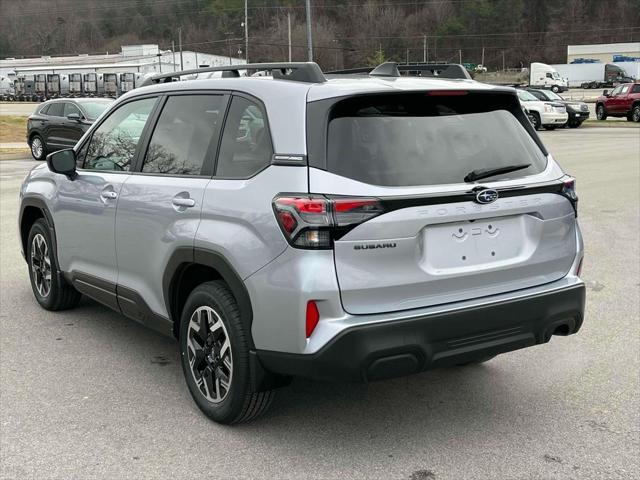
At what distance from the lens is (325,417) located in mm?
3846

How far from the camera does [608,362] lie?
4602 millimetres

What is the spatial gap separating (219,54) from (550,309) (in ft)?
454

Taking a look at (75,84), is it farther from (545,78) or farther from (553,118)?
(553,118)

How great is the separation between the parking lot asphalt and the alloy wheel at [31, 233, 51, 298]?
1.15 ft

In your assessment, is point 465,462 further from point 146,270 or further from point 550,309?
point 146,270

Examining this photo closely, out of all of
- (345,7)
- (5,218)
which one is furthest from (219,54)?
(5,218)

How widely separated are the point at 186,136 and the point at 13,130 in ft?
96.5

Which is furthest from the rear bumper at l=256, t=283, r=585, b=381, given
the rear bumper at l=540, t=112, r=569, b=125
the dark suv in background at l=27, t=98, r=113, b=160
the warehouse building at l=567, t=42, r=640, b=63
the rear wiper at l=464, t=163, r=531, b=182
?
the warehouse building at l=567, t=42, r=640, b=63

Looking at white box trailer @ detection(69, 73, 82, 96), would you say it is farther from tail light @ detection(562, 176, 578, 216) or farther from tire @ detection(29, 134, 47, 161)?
tail light @ detection(562, 176, 578, 216)

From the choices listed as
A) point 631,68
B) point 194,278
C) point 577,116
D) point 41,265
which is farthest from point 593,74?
point 194,278

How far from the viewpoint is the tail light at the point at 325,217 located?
307cm

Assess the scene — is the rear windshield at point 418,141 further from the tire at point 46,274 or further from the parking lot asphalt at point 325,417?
the tire at point 46,274

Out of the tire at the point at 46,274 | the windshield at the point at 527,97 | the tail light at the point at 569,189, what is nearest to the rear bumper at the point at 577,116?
the windshield at the point at 527,97

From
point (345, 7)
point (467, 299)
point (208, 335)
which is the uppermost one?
point (345, 7)
